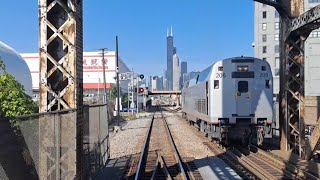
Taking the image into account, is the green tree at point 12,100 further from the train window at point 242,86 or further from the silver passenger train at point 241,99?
the train window at point 242,86

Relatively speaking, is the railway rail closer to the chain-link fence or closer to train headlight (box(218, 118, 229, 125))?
train headlight (box(218, 118, 229, 125))

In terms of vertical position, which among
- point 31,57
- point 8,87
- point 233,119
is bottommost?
point 233,119

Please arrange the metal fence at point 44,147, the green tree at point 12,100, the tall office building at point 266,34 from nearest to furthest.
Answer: the metal fence at point 44,147, the green tree at point 12,100, the tall office building at point 266,34

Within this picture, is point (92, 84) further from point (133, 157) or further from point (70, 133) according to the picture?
point (70, 133)

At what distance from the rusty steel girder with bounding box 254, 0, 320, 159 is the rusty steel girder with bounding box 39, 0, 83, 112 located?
878 centimetres

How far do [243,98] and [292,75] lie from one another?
273 centimetres

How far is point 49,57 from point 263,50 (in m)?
83.2

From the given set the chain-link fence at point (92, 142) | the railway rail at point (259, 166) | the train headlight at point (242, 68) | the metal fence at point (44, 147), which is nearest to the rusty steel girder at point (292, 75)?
the railway rail at point (259, 166)

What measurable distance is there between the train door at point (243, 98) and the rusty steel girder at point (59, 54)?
34.0 ft

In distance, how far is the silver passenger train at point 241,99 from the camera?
17891 millimetres

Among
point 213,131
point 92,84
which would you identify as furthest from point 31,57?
point 213,131

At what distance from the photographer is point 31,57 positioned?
94625 mm

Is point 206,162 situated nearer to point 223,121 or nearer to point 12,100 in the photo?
point 223,121

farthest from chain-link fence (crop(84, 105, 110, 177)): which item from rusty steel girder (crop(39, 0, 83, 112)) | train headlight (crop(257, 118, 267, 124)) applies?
train headlight (crop(257, 118, 267, 124))
